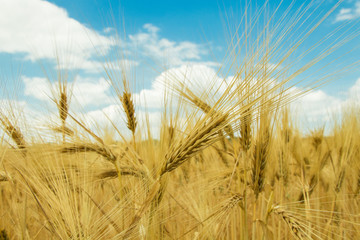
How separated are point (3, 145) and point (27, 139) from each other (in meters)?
0.16

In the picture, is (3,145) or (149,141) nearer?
(3,145)

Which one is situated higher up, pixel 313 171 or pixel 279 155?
pixel 279 155

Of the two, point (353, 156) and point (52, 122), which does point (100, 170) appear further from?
point (353, 156)

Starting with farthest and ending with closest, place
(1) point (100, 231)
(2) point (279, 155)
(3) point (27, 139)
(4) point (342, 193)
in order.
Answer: (4) point (342, 193), (2) point (279, 155), (3) point (27, 139), (1) point (100, 231)

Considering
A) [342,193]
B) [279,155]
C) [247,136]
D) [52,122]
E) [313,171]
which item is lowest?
[342,193]

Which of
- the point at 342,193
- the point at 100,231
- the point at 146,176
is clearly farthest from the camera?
the point at 342,193

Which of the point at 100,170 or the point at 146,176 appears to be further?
the point at 100,170

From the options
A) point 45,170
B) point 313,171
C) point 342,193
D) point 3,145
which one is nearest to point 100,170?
point 45,170

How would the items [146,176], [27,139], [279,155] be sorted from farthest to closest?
1. [279,155]
2. [27,139]
3. [146,176]

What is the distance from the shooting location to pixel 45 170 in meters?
1.41

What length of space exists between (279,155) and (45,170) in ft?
5.78

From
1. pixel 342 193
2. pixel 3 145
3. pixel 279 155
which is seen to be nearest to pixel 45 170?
pixel 3 145

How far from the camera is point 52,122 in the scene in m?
1.71

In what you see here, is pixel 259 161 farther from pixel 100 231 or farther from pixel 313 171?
pixel 313 171
